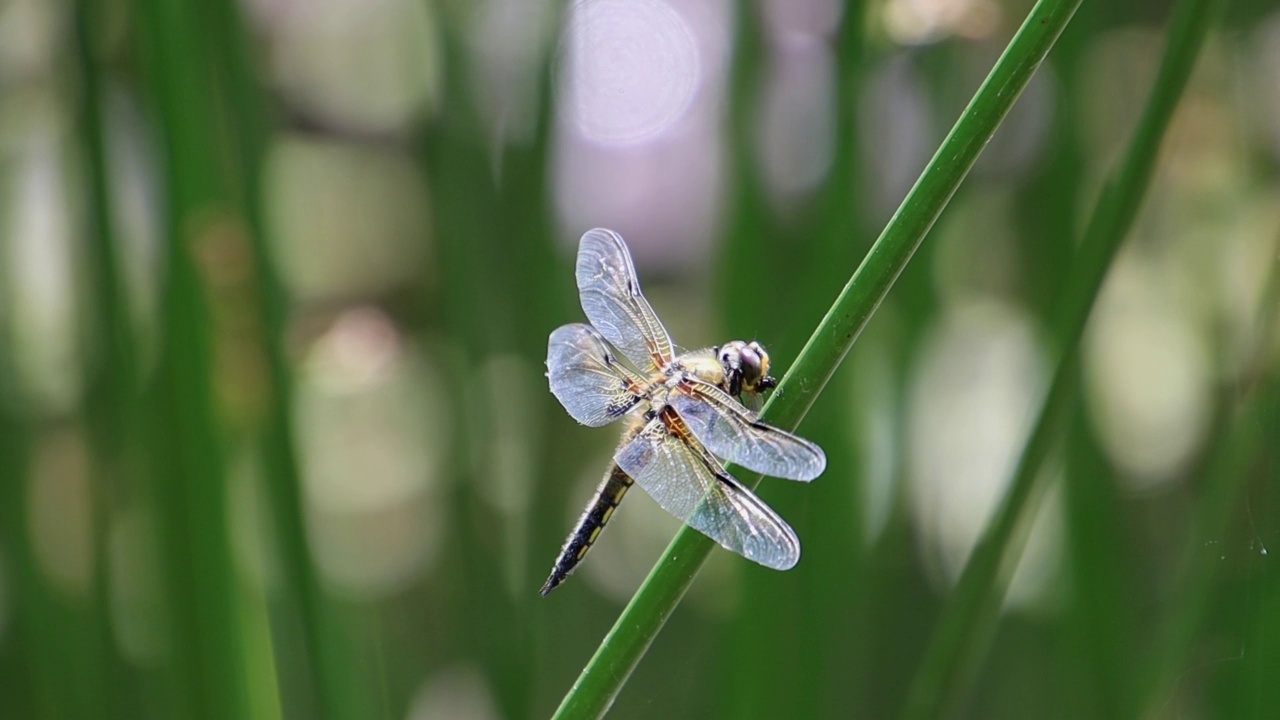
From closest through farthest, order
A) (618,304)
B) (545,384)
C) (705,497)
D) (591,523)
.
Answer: (705,497), (591,523), (618,304), (545,384)

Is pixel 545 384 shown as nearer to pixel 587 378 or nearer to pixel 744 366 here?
pixel 587 378

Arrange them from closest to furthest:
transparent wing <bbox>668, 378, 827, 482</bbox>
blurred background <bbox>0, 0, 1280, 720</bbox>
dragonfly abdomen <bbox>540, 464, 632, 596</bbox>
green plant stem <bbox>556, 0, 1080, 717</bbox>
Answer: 1. green plant stem <bbox>556, 0, 1080, 717</bbox>
2. transparent wing <bbox>668, 378, 827, 482</bbox>
3. dragonfly abdomen <bbox>540, 464, 632, 596</bbox>
4. blurred background <bbox>0, 0, 1280, 720</bbox>

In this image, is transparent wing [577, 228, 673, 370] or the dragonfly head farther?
transparent wing [577, 228, 673, 370]

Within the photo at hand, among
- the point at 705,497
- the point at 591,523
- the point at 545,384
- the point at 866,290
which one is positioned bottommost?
the point at 545,384

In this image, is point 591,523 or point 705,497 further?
point 591,523

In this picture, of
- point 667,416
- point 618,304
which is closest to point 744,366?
point 667,416

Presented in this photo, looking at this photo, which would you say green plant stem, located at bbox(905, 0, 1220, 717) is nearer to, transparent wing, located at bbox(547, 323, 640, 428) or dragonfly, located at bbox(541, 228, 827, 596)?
dragonfly, located at bbox(541, 228, 827, 596)

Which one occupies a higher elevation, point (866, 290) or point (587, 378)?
point (866, 290)

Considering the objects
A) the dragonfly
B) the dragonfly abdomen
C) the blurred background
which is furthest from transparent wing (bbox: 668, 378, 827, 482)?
the blurred background
